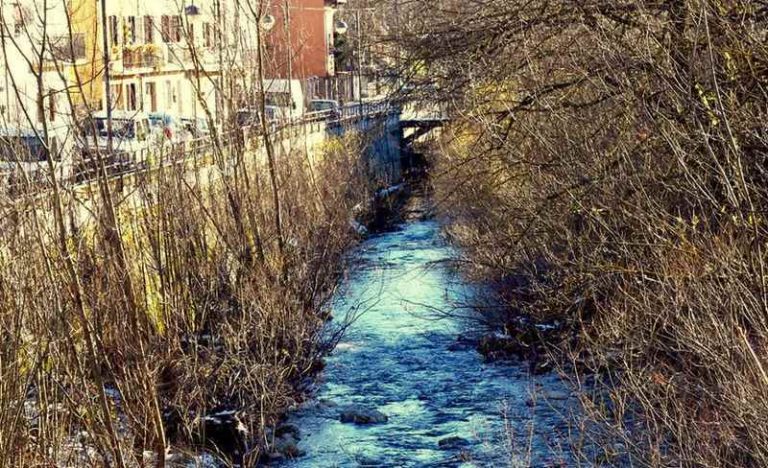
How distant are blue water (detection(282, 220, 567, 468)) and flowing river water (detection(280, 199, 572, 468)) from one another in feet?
0.05

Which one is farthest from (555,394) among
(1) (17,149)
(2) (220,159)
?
(1) (17,149)

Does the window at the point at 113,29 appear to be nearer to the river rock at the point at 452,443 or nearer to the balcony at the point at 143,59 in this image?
the balcony at the point at 143,59

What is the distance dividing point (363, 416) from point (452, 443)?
1.64 metres

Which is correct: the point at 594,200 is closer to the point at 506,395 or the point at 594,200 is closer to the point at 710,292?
the point at 710,292

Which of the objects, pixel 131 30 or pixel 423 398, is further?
pixel 131 30

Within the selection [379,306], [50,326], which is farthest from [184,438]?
[379,306]

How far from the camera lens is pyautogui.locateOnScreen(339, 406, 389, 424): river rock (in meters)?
15.6

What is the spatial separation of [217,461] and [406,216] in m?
24.6

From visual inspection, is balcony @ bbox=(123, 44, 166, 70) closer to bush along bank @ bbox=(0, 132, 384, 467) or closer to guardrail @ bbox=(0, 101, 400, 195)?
guardrail @ bbox=(0, 101, 400, 195)

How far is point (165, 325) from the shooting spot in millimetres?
14352

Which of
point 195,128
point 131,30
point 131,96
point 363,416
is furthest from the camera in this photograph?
point 131,96

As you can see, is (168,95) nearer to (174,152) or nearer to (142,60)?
(142,60)

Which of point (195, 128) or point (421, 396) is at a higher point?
point (195, 128)

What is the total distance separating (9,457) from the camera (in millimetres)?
8500
